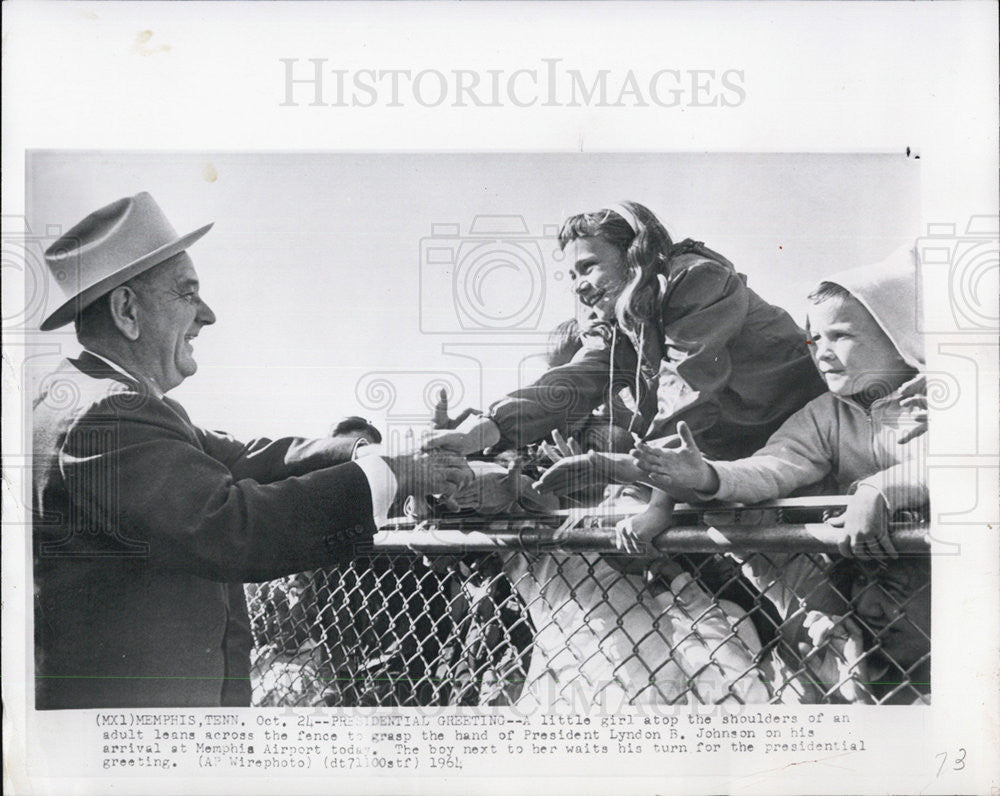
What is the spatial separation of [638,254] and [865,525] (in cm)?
49

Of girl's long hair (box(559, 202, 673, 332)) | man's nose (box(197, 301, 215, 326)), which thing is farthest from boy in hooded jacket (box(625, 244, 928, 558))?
man's nose (box(197, 301, 215, 326))

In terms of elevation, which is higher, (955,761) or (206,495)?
(206,495)

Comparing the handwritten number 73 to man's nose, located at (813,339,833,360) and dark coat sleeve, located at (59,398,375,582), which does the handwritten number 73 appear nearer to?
man's nose, located at (813,339,833,360)

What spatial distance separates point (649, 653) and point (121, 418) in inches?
32.3

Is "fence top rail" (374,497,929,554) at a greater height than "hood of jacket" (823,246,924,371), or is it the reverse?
"hood of jacket" (823,246,924,371)

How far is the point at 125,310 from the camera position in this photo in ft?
4.57

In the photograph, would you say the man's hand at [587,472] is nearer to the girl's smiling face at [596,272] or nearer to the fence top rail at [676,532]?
the fence top rail at [676,532]

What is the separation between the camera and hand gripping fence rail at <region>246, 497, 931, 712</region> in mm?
1325

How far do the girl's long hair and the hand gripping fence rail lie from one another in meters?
0.28

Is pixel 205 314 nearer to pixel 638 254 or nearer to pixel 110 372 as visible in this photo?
pixel 110 372

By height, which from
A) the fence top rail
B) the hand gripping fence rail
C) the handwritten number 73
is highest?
the fence top rail

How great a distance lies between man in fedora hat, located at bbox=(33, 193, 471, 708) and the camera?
1361 mm

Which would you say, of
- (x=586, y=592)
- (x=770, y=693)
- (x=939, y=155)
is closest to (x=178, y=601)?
(x=586, y=592)

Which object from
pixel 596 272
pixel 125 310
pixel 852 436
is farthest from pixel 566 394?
pixel 125 310
